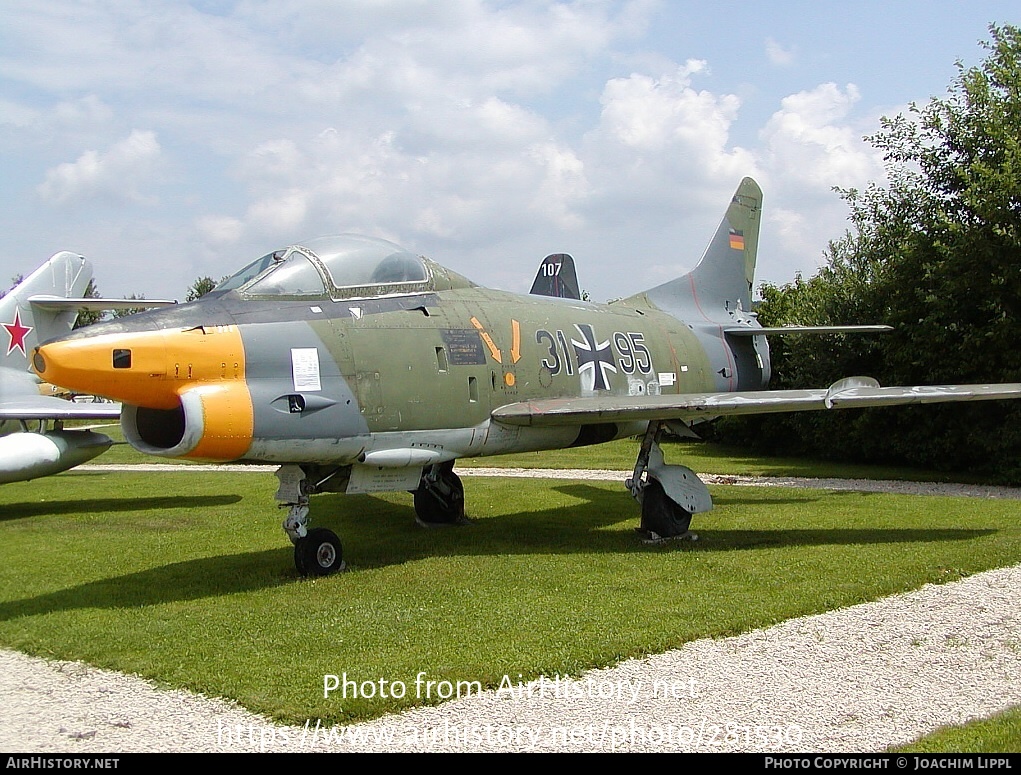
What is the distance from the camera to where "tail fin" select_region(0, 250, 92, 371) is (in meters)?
14.3

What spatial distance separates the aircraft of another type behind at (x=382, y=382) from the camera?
276 inches

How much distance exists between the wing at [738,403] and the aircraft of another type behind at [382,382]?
0.02 meters

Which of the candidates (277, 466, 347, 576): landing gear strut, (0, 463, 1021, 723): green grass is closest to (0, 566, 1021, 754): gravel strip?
(0, 463, 1021, 723): green grass

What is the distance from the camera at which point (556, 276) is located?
17.3 meters

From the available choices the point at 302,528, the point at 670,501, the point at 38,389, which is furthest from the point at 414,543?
the point at 38,389

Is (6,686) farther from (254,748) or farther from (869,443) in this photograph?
(869,443)

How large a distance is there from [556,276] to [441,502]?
6.94 meters

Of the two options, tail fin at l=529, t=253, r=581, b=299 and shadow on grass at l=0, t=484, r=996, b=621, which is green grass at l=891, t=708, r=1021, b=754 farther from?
tail fin at l=529, t=253, r=581, b=299

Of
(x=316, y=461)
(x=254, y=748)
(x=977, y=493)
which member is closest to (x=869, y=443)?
(x=977, y=493)

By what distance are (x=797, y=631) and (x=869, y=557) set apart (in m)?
2.90

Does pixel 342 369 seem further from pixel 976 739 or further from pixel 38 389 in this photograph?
pixel 38 389

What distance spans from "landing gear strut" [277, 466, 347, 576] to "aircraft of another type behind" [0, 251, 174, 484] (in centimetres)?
567

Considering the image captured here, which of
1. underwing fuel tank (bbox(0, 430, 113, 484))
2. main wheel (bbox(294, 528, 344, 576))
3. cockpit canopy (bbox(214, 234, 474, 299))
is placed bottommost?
main wheel (bbox(294, 528, 344, 576))

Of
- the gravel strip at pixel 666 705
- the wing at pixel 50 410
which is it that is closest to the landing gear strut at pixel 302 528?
the gravel strip at pixel 666 705
